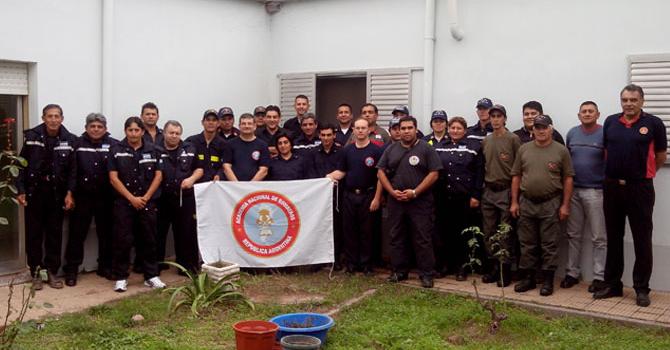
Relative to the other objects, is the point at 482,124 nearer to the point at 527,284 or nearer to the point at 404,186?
the point at 404,186

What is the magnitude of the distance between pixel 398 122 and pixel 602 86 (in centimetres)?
225

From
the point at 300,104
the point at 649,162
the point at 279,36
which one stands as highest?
the point at 279,36

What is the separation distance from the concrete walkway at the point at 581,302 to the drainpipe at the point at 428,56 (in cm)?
232

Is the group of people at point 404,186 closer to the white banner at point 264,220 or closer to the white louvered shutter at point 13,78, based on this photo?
the white banner at point 264,220

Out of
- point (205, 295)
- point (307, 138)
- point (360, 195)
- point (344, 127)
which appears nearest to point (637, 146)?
point (360, 195)

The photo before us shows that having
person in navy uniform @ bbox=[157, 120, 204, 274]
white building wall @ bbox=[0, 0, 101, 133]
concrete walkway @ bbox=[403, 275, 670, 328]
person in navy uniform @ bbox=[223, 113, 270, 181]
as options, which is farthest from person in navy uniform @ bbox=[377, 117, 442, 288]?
white building wall @ bbox=[0, 0, 101, 133]

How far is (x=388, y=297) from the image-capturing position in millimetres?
7109

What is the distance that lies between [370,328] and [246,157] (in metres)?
3.06

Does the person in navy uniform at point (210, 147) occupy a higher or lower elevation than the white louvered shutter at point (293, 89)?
lower

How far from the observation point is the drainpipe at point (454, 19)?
8.44 metres

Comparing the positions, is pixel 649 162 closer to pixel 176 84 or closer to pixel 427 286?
pixel 427 286

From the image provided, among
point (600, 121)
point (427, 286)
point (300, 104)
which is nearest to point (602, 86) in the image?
point (600, 121)

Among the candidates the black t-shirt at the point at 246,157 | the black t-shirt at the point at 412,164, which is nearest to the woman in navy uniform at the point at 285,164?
the black t-shirt at the point at 246,157

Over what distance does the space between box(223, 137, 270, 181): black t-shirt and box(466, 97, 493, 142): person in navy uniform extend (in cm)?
239
